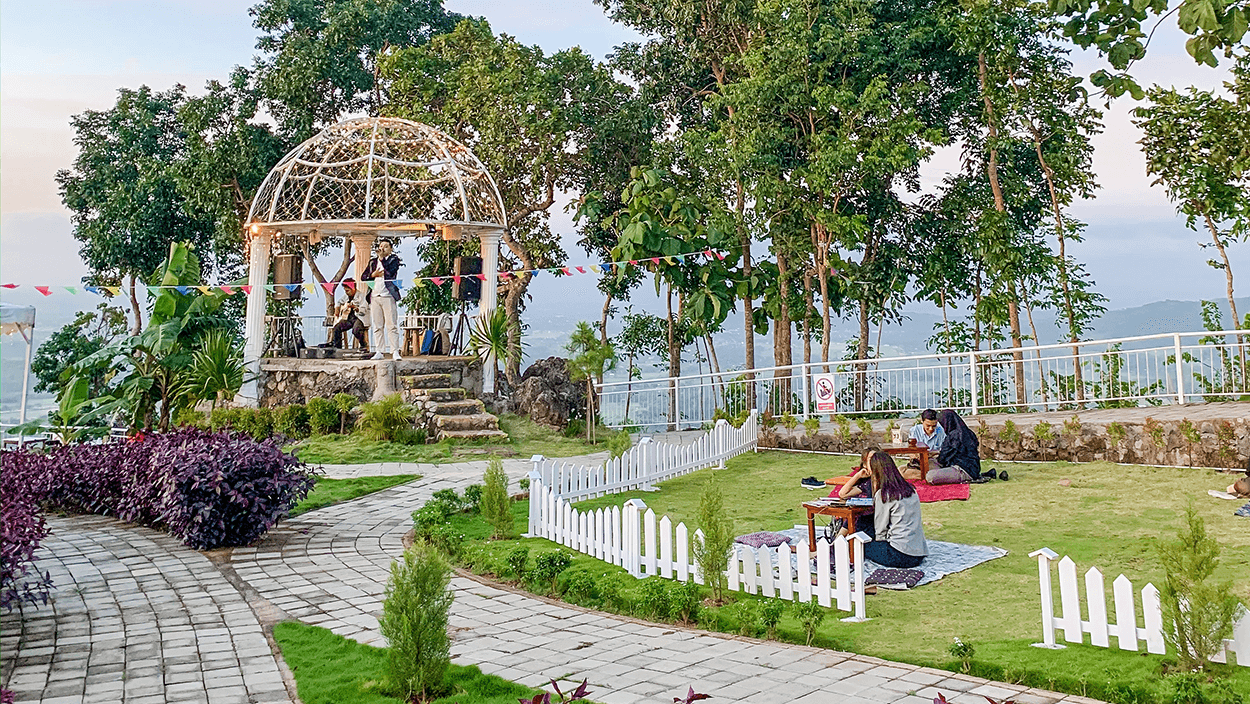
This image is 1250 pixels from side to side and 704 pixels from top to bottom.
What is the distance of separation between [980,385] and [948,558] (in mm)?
8536

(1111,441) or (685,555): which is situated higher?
(1111,441)

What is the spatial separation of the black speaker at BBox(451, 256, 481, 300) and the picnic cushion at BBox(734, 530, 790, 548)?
1283 centimetres

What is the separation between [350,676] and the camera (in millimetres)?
5188

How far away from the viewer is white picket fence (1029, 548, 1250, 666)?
15.5 ft

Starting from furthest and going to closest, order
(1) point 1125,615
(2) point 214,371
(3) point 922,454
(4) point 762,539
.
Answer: (2) point 214,371
(3) point 922,454
(4) point 762,539
(1) point 1125,615

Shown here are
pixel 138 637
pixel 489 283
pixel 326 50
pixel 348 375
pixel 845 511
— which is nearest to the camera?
pixel 138 637

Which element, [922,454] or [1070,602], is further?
[922,454]

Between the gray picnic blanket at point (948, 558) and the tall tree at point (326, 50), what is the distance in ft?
70.9

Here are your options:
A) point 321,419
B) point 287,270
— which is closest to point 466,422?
point 321,419

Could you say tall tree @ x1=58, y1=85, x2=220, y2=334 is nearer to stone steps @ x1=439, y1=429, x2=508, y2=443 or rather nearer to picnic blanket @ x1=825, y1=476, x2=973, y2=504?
stone steps @ x1=439, y1=429, x2=508, y2=443

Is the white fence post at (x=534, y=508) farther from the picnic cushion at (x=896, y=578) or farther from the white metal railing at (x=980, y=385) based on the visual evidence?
the white metal railing at (x=980, y=385)

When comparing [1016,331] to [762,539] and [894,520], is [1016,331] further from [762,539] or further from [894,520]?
[894,520]

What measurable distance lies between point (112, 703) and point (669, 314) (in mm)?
19793

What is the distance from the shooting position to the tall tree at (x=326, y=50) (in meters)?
25.1
